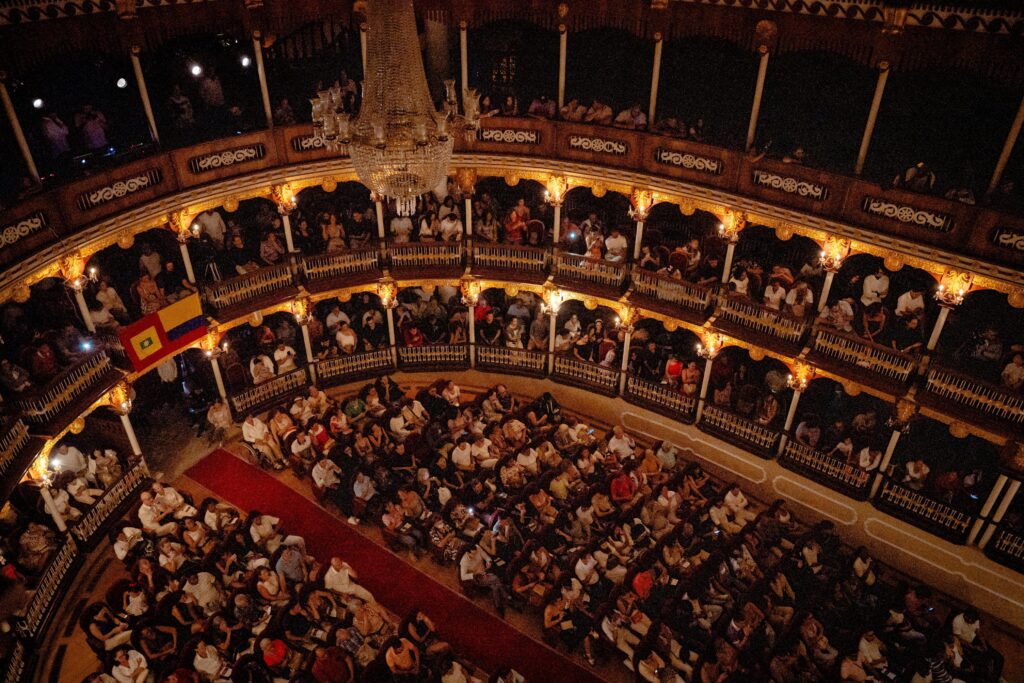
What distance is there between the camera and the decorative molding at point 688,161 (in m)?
18.9

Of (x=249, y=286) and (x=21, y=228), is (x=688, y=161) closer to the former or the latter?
(x=249, y=286)

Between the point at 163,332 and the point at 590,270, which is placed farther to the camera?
the point at 590,270

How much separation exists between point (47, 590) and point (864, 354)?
1965cm

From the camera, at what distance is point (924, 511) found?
18.4 m

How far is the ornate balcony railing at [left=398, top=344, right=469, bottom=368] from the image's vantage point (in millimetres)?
23531

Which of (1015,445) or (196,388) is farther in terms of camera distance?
(196,388)

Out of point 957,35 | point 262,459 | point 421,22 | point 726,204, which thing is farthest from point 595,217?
point 262,459

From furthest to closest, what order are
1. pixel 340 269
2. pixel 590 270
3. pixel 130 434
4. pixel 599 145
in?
pixel 340 269
pixel 590 270
pixel 599 145
pixel 130 434

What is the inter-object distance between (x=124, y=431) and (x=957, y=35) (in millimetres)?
21934

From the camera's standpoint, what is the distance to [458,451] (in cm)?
1998

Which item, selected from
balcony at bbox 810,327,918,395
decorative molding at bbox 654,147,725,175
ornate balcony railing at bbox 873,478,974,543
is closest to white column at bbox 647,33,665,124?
decorative molding at bbox 654,147,725,175

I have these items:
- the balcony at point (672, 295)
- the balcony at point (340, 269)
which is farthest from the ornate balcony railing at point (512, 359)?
the balcony at point (340, 269)

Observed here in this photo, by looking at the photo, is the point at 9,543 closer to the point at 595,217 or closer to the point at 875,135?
the point at 595,217

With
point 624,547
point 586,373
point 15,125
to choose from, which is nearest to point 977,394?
point 624,547
